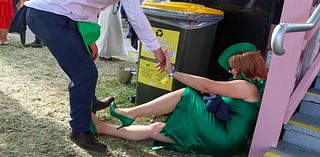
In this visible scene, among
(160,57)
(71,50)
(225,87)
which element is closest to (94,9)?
(71,50)

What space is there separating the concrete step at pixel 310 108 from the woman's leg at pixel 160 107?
2.63 feet

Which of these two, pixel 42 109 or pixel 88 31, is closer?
pixel 88 31

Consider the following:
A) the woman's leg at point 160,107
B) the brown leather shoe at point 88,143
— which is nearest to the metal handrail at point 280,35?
the woman's leg at point 160,107

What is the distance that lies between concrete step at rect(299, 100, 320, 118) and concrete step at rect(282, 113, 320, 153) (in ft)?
0.29

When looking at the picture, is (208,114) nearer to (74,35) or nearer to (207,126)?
(207,126)

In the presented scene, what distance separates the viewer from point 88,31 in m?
2.16

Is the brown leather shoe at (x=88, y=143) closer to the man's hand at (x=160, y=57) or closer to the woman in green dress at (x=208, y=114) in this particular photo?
the woman in green dress at (x=208, y=114)

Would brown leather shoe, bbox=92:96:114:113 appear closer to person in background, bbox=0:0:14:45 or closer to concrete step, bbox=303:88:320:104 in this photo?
concrete step, bbox=303:88:320:104

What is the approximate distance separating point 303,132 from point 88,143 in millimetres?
1324

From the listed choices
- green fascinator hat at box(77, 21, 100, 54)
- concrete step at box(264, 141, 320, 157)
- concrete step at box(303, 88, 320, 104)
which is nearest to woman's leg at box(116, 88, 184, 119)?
green fascinator hat at box(77, 21, 100, 54)

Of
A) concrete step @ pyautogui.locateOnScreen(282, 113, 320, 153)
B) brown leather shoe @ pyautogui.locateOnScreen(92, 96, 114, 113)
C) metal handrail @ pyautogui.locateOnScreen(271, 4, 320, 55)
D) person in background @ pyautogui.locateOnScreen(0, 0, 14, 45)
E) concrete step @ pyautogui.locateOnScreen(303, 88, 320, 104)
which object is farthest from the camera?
person in background @ pyautogui.locateOnScreen(0, 0, 14, 45)

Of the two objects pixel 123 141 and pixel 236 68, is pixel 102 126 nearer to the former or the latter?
pixel 123 141

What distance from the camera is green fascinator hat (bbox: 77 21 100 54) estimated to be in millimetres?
2146

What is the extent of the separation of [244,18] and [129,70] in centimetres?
136
